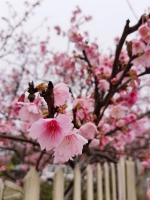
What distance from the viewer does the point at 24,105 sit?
0.89 metres

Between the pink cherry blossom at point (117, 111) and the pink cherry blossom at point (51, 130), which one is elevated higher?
the pink cherry blossom at point (117, 111)

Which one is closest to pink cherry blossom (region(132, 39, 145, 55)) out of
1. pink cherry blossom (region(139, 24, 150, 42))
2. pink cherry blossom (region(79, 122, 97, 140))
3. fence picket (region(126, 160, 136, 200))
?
pink cherry blossom (region(139, 24, 150, 42))

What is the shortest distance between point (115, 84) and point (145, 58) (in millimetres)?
249

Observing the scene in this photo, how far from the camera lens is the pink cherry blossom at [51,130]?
77cm

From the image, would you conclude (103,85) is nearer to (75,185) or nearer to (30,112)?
(75,185)

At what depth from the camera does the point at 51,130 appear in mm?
814

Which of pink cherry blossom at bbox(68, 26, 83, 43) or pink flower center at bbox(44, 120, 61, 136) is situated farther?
pink cherry blossom at bbox(68, 26, 83, 43)

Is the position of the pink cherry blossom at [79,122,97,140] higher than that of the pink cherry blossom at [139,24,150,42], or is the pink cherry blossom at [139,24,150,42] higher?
the pink cherry blossom at [139,24,150,42]

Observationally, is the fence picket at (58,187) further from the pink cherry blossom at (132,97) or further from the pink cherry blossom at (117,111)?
the pink cherry blossom at (132,97)

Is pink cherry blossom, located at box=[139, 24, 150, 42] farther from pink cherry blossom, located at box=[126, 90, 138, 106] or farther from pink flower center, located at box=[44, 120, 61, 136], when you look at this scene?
pink flower center, located at box=[44, 120, 61, 136]

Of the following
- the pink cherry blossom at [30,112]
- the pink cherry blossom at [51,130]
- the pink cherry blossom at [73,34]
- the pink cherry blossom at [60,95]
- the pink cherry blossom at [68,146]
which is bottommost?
the pink cherry blossom at [68,146]

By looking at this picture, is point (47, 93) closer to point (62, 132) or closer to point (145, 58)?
point (62, 132)

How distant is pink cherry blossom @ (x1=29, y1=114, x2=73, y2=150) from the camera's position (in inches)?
30.3

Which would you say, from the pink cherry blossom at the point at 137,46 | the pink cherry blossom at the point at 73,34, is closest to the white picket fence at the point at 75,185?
the pink cherry blossom at the point at 137,46
